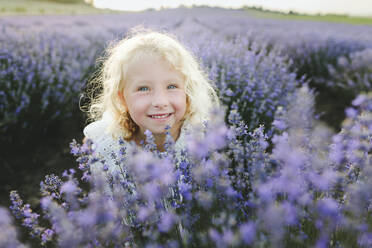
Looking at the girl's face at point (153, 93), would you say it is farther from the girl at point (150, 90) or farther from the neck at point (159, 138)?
the neck at point (159, 138)

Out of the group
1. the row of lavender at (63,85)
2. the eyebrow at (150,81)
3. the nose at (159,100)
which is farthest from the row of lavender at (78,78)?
the nose at (159,100)

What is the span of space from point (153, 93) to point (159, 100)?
62 mm

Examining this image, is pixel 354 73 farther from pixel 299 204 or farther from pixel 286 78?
pixel 299 204

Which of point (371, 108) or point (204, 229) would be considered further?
point (371, 108)

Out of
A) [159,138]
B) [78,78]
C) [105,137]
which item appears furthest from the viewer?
[78,78]

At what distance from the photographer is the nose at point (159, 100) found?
1.50m

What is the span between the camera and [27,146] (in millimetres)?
3086

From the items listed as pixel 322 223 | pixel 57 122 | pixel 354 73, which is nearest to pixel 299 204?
pixel 322 223

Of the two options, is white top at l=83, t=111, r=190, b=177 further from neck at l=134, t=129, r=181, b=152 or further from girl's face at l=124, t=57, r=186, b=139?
girl's face at l=124, t=57, r=186, b=139

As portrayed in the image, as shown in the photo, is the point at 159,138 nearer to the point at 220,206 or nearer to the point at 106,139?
the point at 106,139

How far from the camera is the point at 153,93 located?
154 cm

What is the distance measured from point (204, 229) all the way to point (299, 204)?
Answer: 272 millimetres

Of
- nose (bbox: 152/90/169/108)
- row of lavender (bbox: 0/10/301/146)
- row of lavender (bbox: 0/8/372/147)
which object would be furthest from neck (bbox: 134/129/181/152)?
row of lavender (bbox: 0/10/301/146)

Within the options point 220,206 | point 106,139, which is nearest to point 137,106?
point 106,139
